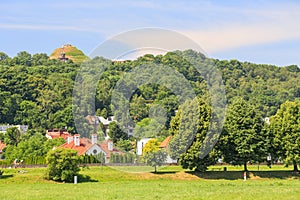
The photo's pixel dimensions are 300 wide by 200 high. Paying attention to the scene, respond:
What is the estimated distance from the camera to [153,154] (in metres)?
54.2

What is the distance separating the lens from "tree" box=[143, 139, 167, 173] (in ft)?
176

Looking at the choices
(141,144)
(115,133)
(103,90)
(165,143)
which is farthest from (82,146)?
(103,90)

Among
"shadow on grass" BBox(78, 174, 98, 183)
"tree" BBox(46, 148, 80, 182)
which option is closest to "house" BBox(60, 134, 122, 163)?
"shadow on grass" BBox(78, 174, 98, 183)

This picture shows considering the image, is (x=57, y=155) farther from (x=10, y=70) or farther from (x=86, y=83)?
(x=10, y=70)

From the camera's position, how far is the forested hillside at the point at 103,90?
3873 inches

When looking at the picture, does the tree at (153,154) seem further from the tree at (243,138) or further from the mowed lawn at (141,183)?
the tree at (243,138)

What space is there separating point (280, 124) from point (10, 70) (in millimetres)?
101464

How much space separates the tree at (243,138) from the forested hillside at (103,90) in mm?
8795

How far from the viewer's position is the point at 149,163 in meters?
53.9

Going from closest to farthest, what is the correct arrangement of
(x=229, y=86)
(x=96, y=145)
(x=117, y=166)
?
(x=117, y=166) < (x=96, y=145) < (x=229, y=86)

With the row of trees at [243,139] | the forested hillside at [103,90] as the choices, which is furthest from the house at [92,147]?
the row of trees at [243,139]

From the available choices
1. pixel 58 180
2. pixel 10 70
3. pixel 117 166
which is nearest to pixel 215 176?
pixel 117 166

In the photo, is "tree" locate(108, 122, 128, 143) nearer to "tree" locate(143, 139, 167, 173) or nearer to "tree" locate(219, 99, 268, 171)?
"tree" locate(143, 139, 167, 173)

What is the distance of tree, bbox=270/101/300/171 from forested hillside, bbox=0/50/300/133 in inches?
499
